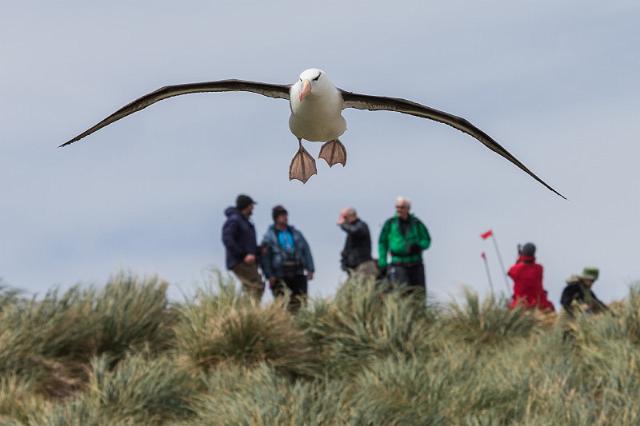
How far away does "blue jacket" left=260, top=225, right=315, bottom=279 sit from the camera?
1328 centimetres

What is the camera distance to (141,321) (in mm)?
14008

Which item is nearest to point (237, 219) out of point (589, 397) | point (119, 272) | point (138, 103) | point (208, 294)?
point (208, 294)

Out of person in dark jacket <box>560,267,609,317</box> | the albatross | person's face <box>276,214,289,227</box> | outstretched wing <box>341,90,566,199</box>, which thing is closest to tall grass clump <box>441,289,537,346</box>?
person in dark jacket <box>560,267,609,317</box>

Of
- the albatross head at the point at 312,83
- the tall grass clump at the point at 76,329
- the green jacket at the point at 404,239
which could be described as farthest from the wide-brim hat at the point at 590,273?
the albatross head at the point at 312,83

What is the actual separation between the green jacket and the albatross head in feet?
25.1

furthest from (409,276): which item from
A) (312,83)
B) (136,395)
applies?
(312,83)

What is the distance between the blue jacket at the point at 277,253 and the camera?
1328 centimetres

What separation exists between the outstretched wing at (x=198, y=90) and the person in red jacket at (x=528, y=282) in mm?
8129

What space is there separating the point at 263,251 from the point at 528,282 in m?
3.34

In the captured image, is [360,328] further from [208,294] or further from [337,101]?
[337,101]

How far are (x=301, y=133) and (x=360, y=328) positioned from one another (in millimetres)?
8136

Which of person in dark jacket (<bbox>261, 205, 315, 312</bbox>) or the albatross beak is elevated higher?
person in dark jacket (<bbox>261, 205, 315, 312</bbox>)

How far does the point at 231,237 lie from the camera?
510 inches

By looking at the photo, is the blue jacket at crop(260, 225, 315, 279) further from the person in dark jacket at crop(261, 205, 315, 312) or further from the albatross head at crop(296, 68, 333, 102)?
the albatross head at crop(296, 68, 333, 102)
